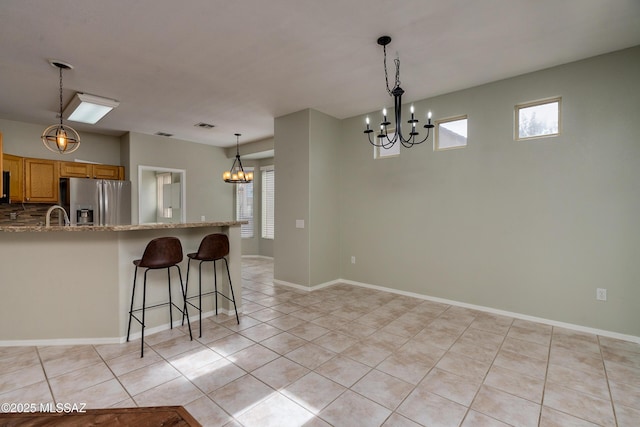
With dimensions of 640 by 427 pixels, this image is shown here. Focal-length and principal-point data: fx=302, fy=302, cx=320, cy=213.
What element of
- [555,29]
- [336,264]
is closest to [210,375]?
[336,264]

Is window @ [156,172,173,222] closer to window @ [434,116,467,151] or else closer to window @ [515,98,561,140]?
window @ [434,116,467,151]

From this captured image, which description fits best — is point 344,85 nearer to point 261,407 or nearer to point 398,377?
point 398,377

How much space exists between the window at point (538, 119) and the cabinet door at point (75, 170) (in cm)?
718

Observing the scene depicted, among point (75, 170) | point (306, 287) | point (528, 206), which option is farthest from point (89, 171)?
point (528, 206)

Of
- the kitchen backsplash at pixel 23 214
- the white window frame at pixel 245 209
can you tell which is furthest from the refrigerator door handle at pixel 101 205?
the white window frame at pixel 245 209

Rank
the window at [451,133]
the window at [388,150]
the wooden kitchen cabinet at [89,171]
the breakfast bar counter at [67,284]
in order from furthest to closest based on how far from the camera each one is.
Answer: the wooden kitchen cabinet at [89,171] → the window at [388,150] → the window at [451,133] → the breakfast bar counter at [67,284]

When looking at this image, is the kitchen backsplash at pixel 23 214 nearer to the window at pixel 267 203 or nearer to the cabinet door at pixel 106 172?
the cabinet door at pixel 106 172

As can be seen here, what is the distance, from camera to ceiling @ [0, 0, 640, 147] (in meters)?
2.39

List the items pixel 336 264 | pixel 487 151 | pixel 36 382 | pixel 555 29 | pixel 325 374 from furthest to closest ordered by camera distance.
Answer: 1. pixel 336 264
2. pixel 487 151
3. pixel 555 29
4. pixel 325 374
5. pixel 36 382

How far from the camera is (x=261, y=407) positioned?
6.65 feet

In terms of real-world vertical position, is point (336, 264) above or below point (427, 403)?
above

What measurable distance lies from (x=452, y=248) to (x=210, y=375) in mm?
3318

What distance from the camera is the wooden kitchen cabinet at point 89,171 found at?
553cm

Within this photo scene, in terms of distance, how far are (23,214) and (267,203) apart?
4.66 m
